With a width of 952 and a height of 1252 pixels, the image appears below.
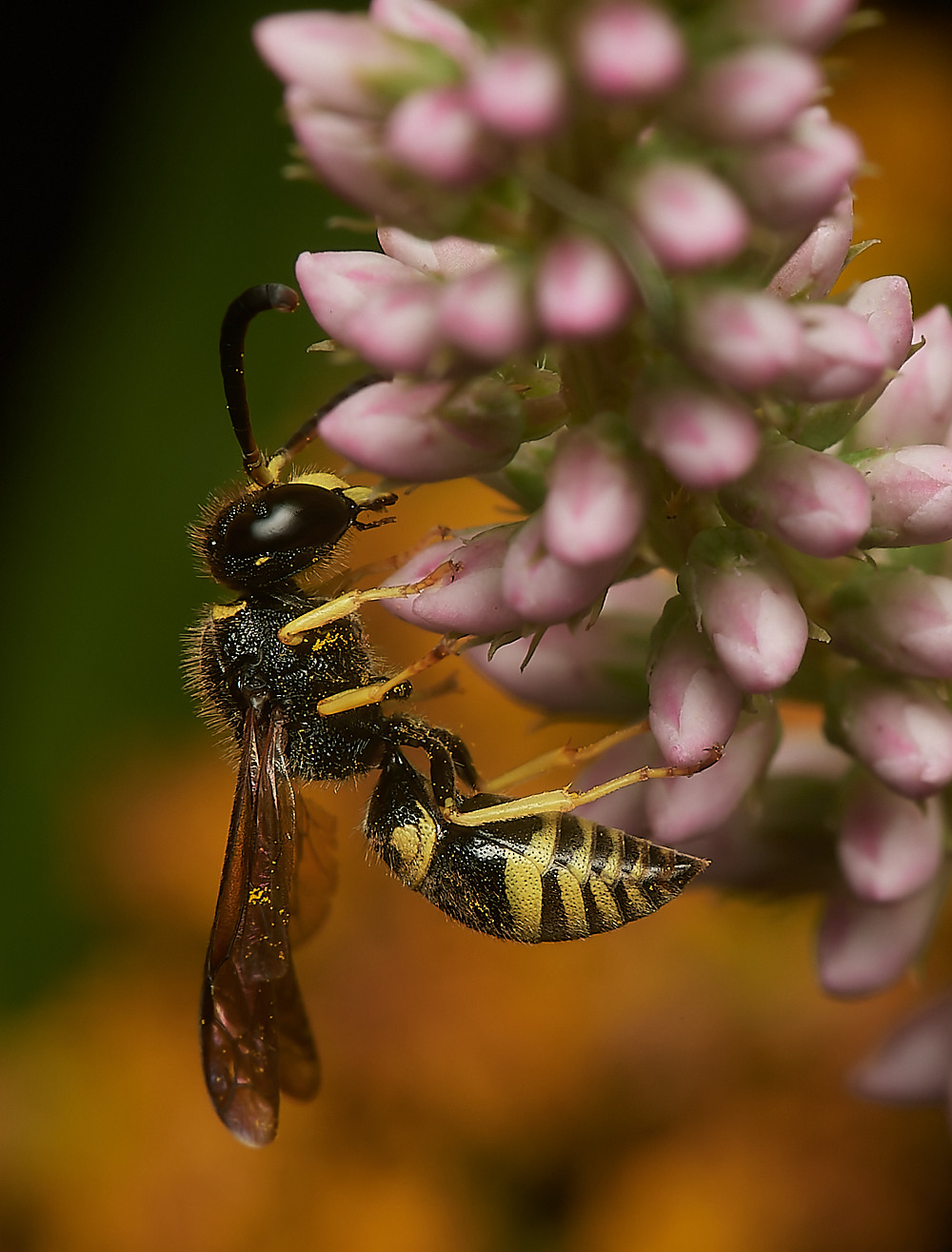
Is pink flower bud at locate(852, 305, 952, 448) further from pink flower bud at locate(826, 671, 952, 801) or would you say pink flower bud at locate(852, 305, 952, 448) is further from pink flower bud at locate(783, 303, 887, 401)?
pink flower bud at locate(783, 303, 887, 401)

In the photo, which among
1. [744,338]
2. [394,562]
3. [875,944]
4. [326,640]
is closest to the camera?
[744,338]

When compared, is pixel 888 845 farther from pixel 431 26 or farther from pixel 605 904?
pixel 431 26

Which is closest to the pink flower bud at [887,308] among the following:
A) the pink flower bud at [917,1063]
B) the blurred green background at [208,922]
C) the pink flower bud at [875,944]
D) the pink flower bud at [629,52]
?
the pink flower bud at [629,52]

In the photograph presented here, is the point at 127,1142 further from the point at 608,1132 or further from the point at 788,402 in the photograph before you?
the point at 788,402

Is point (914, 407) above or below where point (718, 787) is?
above

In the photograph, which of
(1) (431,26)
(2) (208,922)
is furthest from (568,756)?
(2) (208,922)

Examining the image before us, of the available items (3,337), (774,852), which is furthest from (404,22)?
(3,337)
